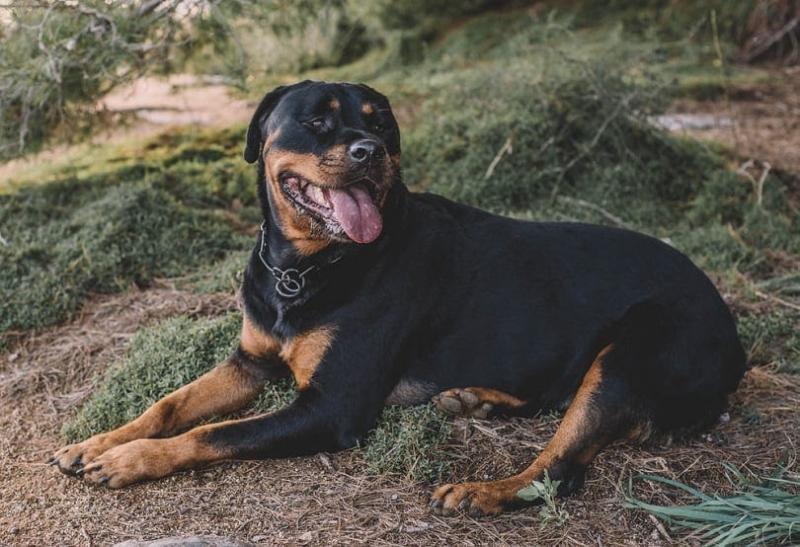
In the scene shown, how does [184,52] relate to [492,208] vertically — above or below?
above

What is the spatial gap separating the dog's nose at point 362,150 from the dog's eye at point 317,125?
23 centimetres

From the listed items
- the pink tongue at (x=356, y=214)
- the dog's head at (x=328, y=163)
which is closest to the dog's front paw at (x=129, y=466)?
the dog's head at (x=328, y=163)

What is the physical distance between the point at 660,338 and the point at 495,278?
31.6 inches

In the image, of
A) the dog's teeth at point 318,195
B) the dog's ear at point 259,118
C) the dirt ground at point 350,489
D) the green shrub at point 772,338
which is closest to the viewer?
the dirt ground at point 350,489

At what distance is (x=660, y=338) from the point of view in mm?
3928

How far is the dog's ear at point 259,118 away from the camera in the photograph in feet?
13.2

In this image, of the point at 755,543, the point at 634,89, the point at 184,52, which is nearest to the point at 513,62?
the point at 634,89

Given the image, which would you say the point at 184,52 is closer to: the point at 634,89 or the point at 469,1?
the point at 634,89

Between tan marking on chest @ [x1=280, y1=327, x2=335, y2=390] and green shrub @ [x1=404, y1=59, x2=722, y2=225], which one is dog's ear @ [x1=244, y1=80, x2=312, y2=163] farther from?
green shrub @ [x1=404, y1=59, x2=722, y2=225]

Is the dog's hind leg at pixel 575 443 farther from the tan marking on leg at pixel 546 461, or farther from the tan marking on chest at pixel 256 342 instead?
the tan marking on chest at pixel 256 342

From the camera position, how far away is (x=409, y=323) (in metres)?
3.90

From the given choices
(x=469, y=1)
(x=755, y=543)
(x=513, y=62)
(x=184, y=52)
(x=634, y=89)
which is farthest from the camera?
(x=469, y=1)

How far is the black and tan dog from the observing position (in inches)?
144

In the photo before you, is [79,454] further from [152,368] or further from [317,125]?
[317,125]
